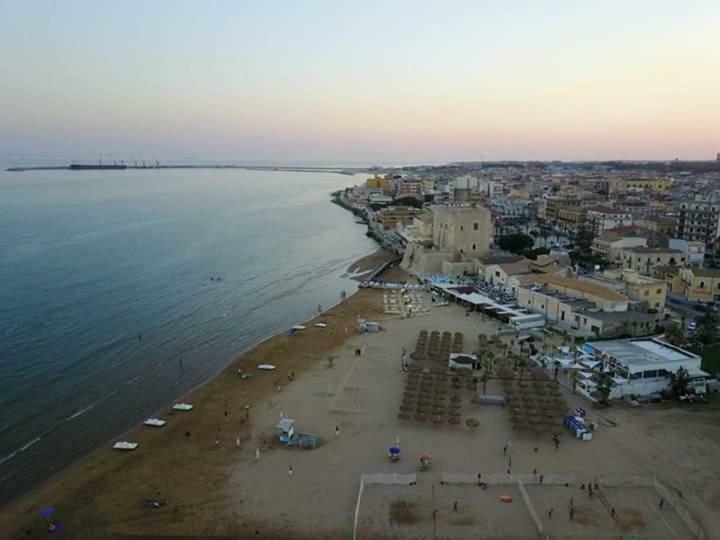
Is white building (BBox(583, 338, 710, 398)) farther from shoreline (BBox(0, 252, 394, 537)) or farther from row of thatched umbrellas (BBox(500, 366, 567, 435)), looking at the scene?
shoreline (BBox(0, 252, 394, 537))

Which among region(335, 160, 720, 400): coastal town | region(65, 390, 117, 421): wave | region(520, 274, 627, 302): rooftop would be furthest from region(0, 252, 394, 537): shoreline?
region(520, 274, 627, 302): rooftop

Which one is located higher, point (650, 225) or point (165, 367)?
point (650, 225)

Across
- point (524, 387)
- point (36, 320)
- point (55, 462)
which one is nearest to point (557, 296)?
point (524, 387)

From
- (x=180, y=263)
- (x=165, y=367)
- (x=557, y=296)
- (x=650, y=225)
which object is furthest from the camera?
(x=650, y=225)

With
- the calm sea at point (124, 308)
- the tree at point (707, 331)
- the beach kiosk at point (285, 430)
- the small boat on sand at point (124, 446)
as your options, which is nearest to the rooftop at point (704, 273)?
the tree at point (707, 331)

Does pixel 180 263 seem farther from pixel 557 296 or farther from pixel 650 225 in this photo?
pixel 650 225

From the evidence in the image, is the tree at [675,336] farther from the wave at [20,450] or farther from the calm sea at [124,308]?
the wave at [20,450]
